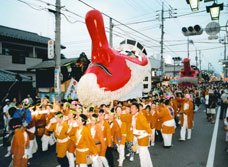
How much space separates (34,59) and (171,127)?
15091 mm

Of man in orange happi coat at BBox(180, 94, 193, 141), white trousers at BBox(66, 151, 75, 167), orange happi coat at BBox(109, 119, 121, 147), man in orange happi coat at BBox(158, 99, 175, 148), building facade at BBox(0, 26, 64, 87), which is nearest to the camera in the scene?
white trousers at BBox(66, 151, 75, 167)

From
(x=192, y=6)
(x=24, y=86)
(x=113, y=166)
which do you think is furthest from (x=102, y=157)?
(x=24, y=86)

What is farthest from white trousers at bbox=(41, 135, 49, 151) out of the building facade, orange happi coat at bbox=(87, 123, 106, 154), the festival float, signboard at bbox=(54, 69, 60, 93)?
the festival float

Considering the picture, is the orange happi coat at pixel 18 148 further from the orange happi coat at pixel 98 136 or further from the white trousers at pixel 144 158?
the white trousers at pixel 144 158

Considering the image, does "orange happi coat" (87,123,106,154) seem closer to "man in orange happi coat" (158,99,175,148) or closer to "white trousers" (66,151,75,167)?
"white trousers" (66,151,75,167)

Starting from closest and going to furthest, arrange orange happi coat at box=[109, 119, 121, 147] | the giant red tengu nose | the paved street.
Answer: the giant red tengu nose → orange happi coat at box=[109, 119, 121, 147] → the paved street

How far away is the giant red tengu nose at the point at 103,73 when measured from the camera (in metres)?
4.45

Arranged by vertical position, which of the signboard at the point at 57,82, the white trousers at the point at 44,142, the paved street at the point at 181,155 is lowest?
the paved street at the point at 181,155

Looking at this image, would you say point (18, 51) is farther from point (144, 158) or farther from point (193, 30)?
point (144, 158)

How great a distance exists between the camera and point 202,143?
6.31m

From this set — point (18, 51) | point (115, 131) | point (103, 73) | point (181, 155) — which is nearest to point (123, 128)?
point (115, 131)

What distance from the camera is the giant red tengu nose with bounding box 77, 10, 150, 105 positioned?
445 cm

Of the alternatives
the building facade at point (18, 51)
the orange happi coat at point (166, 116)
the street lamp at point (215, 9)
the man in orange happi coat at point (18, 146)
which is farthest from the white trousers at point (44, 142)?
the building facade at point (18, 51)

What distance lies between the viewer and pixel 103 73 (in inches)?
191
